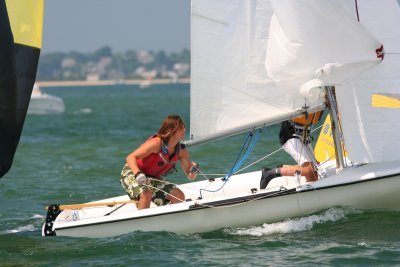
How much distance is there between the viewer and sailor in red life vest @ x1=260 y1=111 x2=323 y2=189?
8.74m

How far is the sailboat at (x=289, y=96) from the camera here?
8273 millimetres

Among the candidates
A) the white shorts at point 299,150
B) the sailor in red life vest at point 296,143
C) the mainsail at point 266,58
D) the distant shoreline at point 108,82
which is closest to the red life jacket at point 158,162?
the mainsail at point 266,58

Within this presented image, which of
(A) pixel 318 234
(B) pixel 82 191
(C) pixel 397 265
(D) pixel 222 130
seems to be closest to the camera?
(C) pixel 397 265

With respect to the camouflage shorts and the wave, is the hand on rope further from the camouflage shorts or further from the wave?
the wave

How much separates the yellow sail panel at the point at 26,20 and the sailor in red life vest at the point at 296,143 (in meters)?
2.34

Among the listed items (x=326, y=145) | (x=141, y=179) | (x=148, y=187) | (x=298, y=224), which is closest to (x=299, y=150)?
(x=298, y=224)

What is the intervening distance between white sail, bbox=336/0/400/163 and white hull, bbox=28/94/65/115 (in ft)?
117

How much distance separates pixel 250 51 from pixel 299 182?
1245mm

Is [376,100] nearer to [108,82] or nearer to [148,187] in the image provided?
[148,187]

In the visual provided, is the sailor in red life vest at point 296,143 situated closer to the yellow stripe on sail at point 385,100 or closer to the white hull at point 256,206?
the white hull at point 256,206

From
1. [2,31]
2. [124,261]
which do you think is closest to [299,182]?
[124,261]

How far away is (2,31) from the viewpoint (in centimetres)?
841

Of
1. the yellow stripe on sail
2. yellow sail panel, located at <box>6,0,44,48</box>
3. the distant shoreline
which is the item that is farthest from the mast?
the distant shoreline

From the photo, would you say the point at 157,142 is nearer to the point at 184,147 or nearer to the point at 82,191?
the point at 184,147
